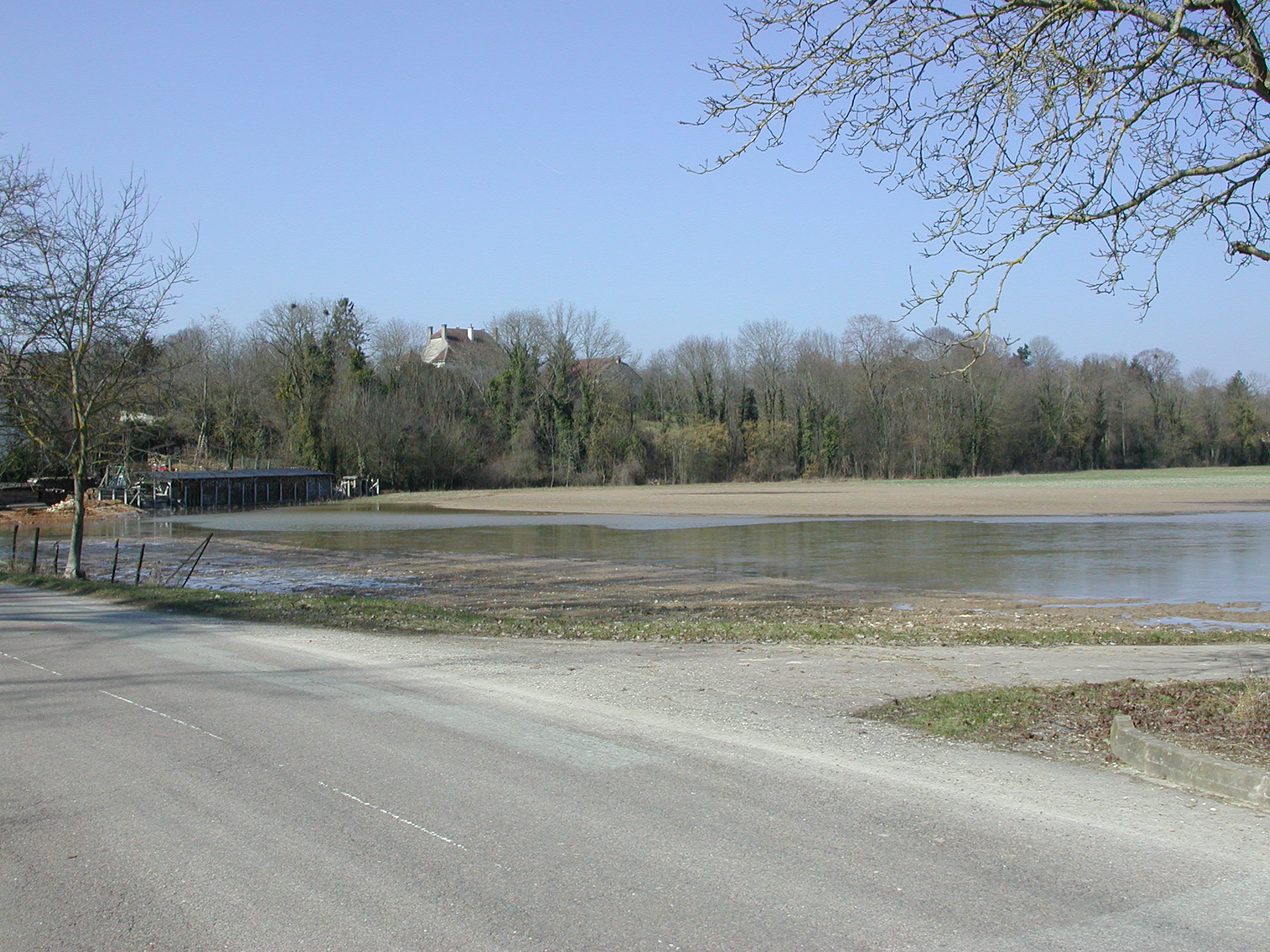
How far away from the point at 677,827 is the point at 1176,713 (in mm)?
4310

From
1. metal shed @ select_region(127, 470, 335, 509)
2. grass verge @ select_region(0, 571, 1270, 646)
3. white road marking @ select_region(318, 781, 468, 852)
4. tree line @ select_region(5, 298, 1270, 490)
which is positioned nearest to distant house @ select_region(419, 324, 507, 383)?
tree line @ select_region(5, 298, 1270, 490)

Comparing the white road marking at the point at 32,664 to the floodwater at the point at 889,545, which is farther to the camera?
the floodwater at the point at 889,545

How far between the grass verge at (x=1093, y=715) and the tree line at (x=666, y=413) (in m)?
81.8

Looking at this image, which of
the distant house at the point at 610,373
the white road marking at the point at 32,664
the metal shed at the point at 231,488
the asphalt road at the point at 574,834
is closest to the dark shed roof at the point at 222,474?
the metal shed at the point at 231,488

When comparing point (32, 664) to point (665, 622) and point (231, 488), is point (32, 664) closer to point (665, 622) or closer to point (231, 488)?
point (665, 622)

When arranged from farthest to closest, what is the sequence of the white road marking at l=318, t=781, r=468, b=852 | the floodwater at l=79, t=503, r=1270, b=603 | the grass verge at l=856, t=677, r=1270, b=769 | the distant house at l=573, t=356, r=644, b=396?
the distant house at l=573, t=356, r=644, b=396 → the floodwater at l=79, t=503, r=1270, b=603 → the grass verge at l=856, t=677, r=1270, b=769 → the white road marking at l=318, t=781, r=468, b=852

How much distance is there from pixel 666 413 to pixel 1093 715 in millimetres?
103460

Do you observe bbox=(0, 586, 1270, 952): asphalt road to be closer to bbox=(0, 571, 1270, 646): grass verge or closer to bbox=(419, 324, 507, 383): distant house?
bbox=(0, 571, 1270, 646): grass verge

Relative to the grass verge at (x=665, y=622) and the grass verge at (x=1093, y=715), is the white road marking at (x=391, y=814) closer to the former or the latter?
the grass verge at (x=1093, y=715)

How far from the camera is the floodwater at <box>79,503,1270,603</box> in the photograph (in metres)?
26.0

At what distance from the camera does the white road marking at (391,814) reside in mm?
5199

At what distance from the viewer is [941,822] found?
548cm

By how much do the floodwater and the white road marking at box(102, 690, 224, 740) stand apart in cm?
1972

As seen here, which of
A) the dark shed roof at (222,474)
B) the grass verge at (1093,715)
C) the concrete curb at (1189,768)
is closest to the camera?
the concrete curb at (1189,768)
